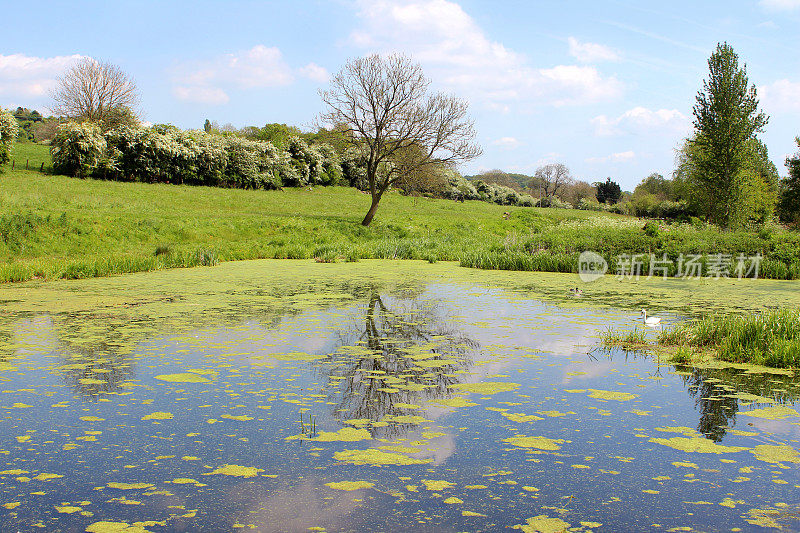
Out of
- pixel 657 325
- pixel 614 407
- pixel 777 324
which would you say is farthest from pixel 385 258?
pixel 614 407

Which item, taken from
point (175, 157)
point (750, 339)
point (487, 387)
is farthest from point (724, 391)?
point (175, 157)

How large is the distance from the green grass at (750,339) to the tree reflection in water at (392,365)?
275cm

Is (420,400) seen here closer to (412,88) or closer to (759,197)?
(412,88)

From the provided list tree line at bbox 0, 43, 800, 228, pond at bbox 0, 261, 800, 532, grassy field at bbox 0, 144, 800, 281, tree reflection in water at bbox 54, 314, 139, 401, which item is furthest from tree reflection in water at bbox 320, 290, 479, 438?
tree line at bbox 0, 43, 800, 228

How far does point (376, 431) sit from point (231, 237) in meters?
18.8

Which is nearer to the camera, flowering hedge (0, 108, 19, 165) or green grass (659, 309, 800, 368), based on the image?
green grass (659, 309, 800, 368)

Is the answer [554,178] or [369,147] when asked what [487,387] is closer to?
[369,147]

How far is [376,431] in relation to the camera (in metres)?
4.23

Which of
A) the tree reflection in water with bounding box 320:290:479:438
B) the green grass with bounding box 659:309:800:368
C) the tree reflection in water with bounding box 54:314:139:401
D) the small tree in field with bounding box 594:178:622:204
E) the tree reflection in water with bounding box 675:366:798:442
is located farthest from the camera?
the small tree in field with bounding box 594:178:622:204

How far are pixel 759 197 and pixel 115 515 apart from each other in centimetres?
4506

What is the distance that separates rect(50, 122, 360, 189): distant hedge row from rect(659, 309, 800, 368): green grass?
23746 millimetres

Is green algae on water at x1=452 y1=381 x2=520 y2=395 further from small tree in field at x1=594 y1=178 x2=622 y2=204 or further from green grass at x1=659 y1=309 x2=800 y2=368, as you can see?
small tree in field at x1=594 y1=178 x2=622 y2=204

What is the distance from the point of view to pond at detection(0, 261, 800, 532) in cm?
307

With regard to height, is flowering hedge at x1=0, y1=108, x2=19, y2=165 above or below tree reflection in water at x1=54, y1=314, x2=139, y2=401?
above
